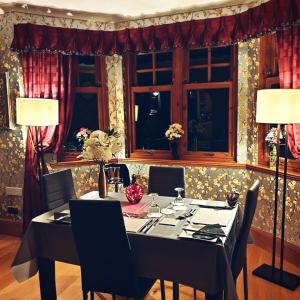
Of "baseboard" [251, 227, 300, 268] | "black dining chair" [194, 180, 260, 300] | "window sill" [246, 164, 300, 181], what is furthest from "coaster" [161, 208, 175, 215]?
"baseboard" [251, 227, 300, 268]

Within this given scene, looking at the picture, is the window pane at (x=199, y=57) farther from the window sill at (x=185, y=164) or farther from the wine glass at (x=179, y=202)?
the wine glass at (x=179, y=202)

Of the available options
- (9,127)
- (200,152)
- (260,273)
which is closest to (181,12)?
(200,152)

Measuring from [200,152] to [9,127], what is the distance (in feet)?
7.68

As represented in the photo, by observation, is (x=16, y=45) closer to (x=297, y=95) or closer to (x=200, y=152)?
(x=200, y=152)

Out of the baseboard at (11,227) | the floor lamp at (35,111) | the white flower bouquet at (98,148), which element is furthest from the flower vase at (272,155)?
the baseboard at (11,227)

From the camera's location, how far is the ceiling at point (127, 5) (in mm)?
3795

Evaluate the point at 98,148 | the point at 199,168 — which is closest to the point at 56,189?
the point at 98,148

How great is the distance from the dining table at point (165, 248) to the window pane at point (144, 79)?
85.5 inches

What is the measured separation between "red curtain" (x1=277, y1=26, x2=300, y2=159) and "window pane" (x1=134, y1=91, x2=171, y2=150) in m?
1.58

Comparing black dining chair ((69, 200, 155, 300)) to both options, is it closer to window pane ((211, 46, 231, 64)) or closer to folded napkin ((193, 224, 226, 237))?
folded napkin ((193, 224, 226, 237))

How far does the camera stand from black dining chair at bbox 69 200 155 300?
6.70 feet

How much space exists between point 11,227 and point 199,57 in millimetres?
3133

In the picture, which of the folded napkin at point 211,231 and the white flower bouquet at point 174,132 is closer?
the folded napkin at point 211,231

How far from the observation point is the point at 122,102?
459cm
